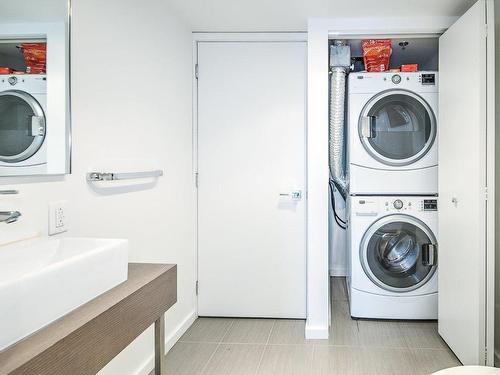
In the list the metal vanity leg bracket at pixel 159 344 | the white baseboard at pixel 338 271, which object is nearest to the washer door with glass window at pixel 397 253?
the white baseboard at pixel 338 271

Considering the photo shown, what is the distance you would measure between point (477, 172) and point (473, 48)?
669 mm

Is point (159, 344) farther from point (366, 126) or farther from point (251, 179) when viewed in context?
point (366, 126)

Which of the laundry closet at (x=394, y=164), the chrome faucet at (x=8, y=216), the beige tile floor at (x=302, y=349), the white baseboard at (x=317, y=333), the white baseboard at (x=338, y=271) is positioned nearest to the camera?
the chrome faucet at (x=8, y=216)

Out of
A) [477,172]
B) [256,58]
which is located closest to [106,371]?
[477,172]

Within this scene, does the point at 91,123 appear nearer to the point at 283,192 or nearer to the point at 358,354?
the point at 283,192

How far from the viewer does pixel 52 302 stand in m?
0.99

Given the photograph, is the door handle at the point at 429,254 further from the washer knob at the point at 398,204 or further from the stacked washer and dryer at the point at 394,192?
the washer knob at the point at 398,204

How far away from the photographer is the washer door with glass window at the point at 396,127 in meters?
3.15

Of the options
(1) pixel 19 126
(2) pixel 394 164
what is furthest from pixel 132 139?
(2) pixel 394 164

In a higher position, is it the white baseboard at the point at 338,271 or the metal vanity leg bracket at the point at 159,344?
the metal vanity leg bracket at the point at 159,344

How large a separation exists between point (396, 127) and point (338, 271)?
1982 mm

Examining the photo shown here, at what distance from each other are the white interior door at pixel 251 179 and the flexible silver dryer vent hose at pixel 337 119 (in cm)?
24

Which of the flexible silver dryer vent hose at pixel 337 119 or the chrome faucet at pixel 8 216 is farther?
the flexible silver dryer vent hose at pixel 337 119

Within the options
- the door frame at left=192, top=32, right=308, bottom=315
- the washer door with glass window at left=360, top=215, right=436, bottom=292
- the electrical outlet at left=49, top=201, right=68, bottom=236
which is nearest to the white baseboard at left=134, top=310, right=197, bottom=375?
the door frame at left=192, top=32, right=308, bottom=315
